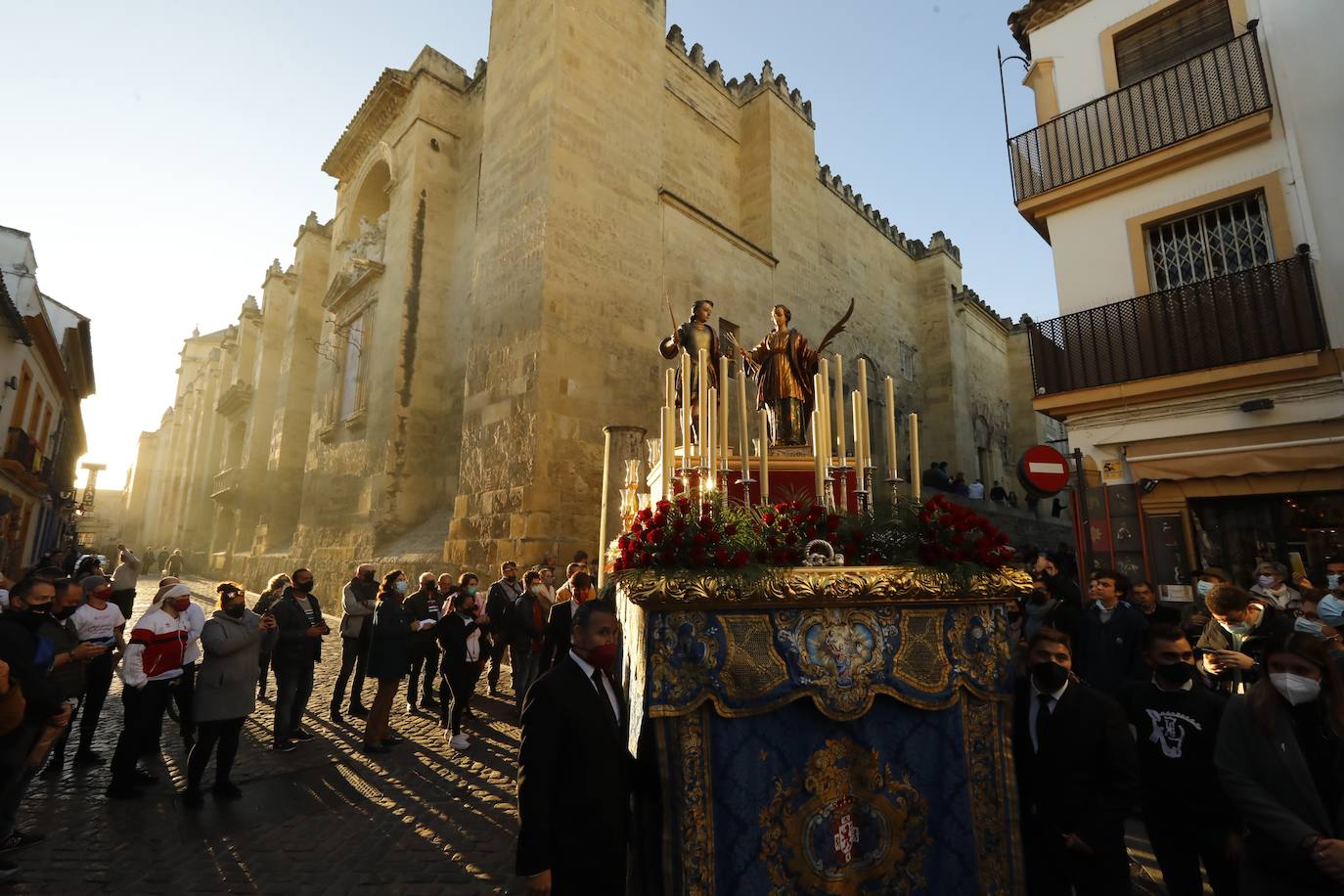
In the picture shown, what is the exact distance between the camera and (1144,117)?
969 centimetres

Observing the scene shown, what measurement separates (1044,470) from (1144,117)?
5.77 metres

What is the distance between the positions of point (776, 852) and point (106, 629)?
6.17 m

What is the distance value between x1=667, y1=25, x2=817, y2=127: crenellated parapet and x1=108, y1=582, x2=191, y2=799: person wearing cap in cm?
1684

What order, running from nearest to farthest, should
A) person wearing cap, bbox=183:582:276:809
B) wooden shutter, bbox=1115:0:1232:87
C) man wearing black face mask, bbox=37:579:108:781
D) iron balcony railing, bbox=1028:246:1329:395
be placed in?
man wearing black face mask, bbox=37:579:108:781 → person wearing cap, bbox=183:582:276:809 → iron balcony railing, bbox=1028:246:1329:395 → wooden shutter, bbox=1115:0:1232:87

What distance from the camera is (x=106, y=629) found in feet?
19.1

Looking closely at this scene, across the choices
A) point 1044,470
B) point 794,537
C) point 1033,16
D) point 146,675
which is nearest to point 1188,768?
point 794,537

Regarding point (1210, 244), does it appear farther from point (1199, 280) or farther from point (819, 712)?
point (819, 712)

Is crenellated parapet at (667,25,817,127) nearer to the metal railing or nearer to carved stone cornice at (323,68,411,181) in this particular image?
carved stone cornice at (323,68,411,181)

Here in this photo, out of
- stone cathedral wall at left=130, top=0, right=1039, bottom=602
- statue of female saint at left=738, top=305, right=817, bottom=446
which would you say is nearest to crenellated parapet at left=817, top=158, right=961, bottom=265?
stone cathedral wall at left=130, top=0, right=1039, bottom=602

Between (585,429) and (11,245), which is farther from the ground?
(11,245)

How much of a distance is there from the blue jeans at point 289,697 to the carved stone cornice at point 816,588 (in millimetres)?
5148

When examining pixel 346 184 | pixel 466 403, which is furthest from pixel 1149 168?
pixel 346 184

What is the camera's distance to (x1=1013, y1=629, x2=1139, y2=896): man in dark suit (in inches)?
108

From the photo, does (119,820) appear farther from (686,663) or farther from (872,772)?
(872,772)
